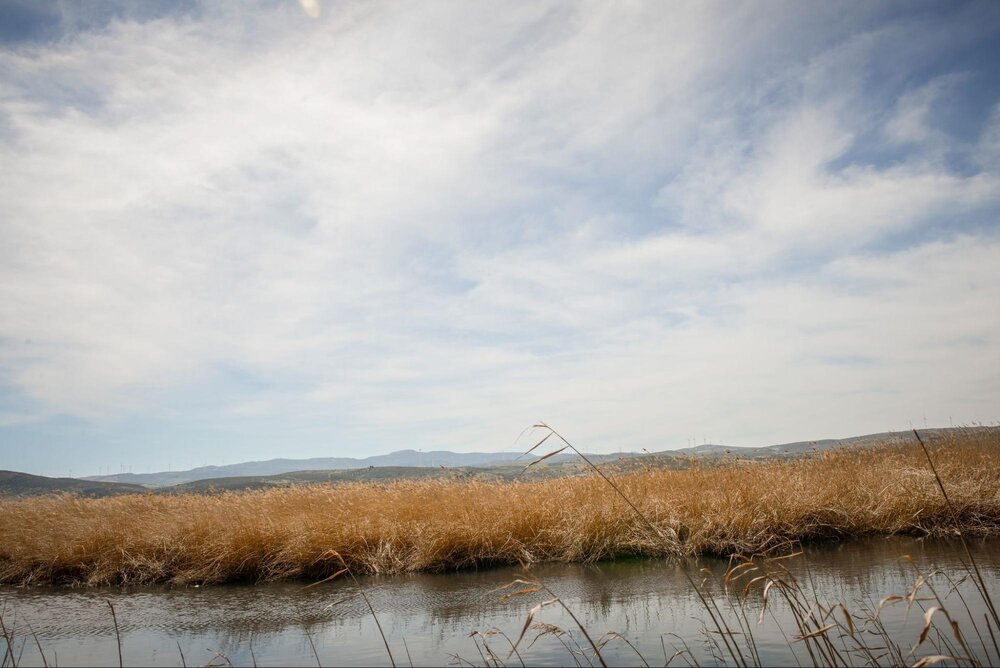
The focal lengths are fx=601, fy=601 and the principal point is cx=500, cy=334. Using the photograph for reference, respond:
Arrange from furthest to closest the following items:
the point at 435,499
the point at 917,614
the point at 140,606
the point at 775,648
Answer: the point at 435,499
the point at 140,606
the point at 917,614
the point at 775,648

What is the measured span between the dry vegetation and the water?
58 centimetres

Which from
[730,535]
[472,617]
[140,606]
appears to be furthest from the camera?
[730,535]

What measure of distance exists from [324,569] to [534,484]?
5388 millimetres

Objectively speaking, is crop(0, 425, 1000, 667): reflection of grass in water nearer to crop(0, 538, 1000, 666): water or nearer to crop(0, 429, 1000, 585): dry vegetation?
crop(0, 429, 1000, 585): dry vegetation

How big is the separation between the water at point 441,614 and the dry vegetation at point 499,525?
0.58 m

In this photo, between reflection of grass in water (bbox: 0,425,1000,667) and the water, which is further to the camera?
reflection of grass in water (bbox: 0,425,1000,667)

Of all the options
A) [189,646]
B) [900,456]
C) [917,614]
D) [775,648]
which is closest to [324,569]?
[189,646]

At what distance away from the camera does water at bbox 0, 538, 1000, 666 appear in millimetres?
5688

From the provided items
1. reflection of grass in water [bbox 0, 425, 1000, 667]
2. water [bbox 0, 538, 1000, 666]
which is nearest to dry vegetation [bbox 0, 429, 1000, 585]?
reflection of grass in water [bbox 0, 425, 1000, 667]

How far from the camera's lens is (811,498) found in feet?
37.4

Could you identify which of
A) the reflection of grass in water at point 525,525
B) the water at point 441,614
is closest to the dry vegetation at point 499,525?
the reflection of grass in water at point 525,525

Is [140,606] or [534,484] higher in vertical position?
[534,484]

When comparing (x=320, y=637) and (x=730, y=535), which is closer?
(x=320, y=637)

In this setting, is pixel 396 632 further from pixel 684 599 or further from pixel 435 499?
pixel 435 499
